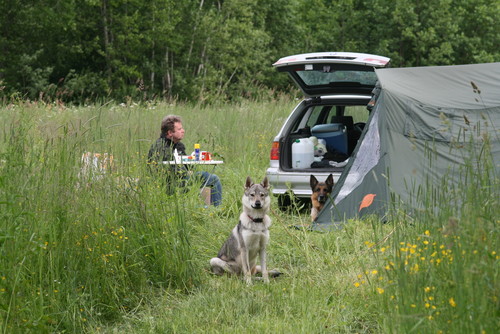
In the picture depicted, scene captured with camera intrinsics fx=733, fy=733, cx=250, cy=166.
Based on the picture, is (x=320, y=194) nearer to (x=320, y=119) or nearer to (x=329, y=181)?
(x=329, y=181)

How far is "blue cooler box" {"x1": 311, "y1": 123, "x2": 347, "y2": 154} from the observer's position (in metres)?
9.53

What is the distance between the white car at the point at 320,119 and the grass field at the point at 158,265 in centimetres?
215

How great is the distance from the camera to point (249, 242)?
633 centimetres

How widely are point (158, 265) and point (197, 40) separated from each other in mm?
26873

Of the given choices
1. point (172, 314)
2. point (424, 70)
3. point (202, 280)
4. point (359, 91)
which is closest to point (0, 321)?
point (172, 314)

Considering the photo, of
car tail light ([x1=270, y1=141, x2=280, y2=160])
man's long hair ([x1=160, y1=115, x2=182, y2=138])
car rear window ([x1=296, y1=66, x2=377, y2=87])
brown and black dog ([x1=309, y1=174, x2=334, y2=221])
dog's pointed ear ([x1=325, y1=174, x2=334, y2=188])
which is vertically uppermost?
car rear window ([x1=296, y1=66, x2=377, y2=87])

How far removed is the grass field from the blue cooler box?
2.93m

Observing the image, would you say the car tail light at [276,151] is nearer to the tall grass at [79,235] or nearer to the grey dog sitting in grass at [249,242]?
the grey dog sitting in grass at [249,242]

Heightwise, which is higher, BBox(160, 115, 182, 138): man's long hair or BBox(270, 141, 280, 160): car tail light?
BBox(160, 115, 182, 138): man's long hair

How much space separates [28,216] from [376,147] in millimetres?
4078

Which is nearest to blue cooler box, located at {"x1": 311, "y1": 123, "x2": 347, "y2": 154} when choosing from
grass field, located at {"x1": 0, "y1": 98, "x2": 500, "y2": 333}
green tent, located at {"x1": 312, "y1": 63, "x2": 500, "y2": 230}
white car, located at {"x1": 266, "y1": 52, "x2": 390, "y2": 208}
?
white car, located at {"x1": 266, "y1": 52, "x2": 390, "y2": 208}

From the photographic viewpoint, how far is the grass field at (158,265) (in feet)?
12.2

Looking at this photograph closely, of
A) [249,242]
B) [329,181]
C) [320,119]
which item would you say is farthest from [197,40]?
[249,242]

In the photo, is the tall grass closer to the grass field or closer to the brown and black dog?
the grass field
